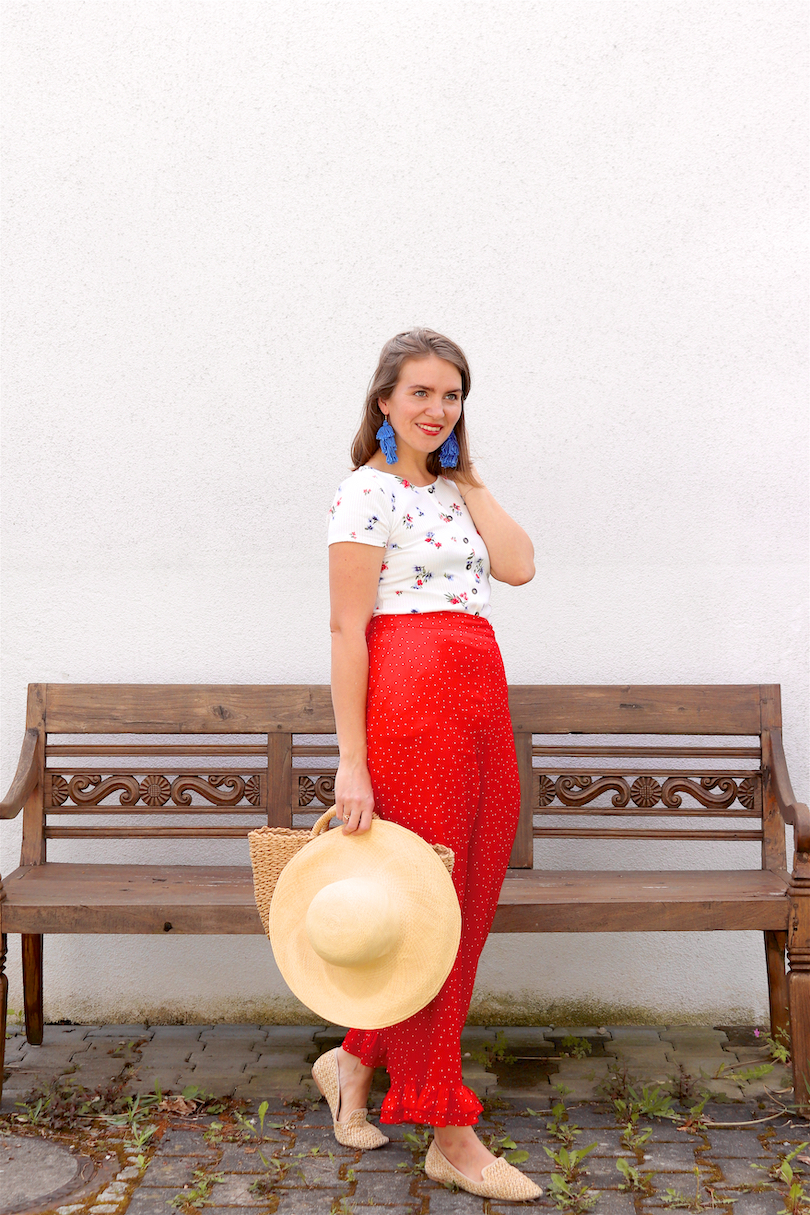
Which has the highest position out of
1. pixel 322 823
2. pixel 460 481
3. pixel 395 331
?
pixel 395 331

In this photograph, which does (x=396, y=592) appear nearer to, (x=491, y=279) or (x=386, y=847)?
(x=386, y=847)

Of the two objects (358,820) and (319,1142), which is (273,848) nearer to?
(358,820)

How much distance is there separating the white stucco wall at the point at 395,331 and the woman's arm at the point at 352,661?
4.65ft

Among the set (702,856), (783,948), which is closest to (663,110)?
(702,856)

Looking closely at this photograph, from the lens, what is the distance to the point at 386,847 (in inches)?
96.0

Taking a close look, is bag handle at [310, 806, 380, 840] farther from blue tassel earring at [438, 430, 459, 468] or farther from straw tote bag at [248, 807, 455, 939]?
blue tassel earring at [438, 430, 459, 468]

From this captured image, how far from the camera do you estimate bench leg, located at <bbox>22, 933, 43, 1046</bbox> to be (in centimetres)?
362

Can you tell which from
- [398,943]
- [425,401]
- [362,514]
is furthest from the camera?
[425,401]

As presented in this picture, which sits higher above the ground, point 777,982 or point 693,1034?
point 777,982

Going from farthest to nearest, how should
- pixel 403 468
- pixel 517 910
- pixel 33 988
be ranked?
pixel 33 988 < pixel 517 910 < pixel 403 468

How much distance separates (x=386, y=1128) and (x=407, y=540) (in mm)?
1784

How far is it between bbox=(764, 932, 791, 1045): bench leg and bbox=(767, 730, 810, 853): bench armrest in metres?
0.49

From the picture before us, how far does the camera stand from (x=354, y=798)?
97.4 inches

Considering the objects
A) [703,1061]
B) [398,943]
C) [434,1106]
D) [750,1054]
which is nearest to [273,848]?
[398,943]
